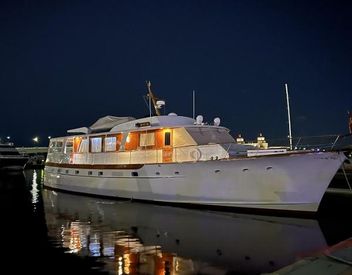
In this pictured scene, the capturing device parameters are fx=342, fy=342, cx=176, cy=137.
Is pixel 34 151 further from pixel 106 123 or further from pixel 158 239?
pixel 158 239

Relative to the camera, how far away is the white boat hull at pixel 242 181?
13602mm

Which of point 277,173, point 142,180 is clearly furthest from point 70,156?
point 277,173

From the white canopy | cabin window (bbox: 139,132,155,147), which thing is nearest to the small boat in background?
the white canopy

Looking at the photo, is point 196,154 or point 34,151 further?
point 34,151

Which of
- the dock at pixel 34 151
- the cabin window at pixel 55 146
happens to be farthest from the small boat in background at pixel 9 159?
the cabin window at pixel 55 146

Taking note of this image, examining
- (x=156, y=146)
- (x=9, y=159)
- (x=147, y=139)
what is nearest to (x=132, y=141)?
(x=147, y=139)

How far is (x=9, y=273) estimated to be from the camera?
7824 millimetres

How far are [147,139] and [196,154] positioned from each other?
3255 mm

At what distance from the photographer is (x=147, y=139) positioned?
60.0 feet

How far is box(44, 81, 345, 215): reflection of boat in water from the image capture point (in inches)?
543

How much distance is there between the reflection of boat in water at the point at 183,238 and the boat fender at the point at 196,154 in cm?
247

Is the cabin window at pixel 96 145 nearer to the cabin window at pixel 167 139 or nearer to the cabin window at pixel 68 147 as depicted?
the cabin window at pixel 68 147

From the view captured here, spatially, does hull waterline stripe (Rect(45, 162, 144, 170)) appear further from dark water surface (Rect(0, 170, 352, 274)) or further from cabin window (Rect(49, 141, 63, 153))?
dark water surface (Rect(0, 170, 352, 274))

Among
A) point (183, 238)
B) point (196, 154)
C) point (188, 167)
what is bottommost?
point (183, 238)
